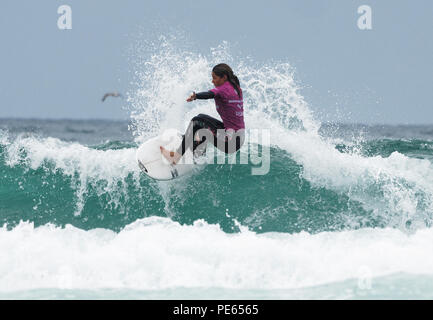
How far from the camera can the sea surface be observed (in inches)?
254

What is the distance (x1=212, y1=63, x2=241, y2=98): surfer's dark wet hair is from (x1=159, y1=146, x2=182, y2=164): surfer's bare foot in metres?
1.33

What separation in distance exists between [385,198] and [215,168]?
9.50 feet

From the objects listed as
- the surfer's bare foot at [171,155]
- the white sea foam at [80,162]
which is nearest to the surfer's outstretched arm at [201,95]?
the surfer's bare foot at [171,155]

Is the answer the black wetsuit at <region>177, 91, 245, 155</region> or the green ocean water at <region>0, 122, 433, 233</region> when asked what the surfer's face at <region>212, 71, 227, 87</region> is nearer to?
the black wetsuit at <region>177, 91, 245, 155</region>

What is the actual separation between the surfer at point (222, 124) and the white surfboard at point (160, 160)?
15 cm

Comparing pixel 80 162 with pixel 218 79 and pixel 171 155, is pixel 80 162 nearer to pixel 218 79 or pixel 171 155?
pixel 171 155

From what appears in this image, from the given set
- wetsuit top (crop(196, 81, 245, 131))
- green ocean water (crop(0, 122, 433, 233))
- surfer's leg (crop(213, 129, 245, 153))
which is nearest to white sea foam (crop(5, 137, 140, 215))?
green ocean water (crop(0, 122, 433, 233))

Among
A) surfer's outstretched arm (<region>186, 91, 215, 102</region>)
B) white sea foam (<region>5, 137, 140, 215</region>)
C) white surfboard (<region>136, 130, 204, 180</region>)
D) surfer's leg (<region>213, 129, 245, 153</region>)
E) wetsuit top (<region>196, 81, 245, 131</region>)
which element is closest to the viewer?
surfer's outstretched arm (<region>186, 91, 215, 102</region>)

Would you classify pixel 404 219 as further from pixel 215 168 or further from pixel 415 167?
pixel 215 168

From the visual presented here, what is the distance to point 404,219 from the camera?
842 cm

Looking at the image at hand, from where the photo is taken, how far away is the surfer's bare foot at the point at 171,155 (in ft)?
26.1

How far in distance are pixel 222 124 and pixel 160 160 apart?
3.68 feet

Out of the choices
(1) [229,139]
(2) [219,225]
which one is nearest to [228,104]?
(1) [229,139]

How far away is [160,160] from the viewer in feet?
26.6
